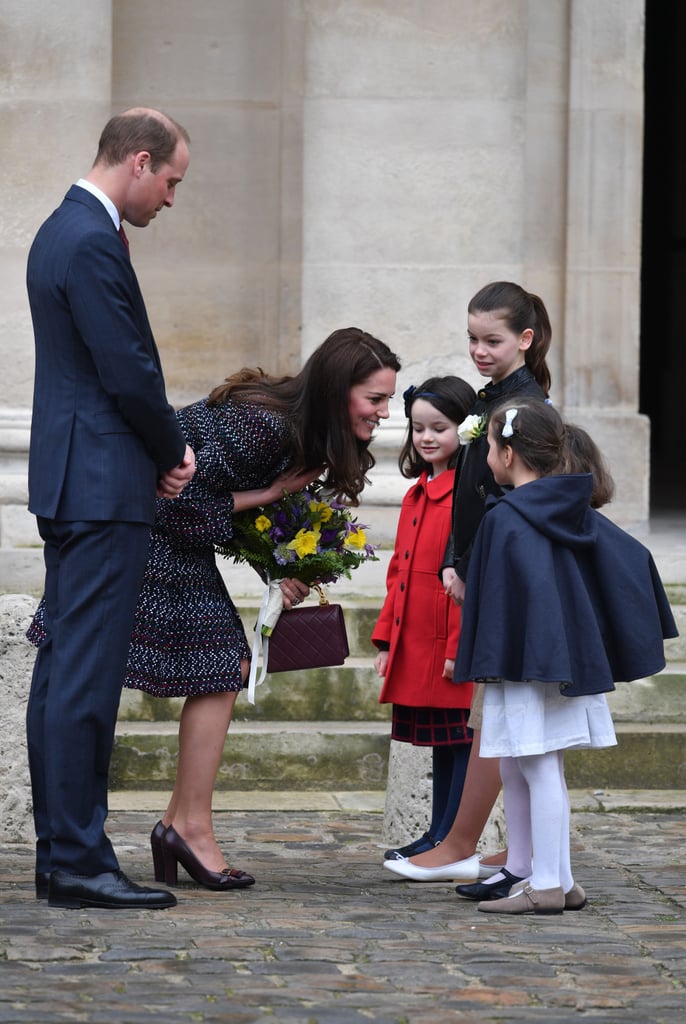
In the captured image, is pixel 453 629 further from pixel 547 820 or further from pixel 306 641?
pixel 547 820

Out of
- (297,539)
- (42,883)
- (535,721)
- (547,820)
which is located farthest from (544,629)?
(42,883)

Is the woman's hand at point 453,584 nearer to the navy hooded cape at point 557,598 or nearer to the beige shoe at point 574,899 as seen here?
the navy hooded cape at point 557,598

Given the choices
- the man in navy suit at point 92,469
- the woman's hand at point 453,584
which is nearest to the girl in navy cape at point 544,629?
the woman's hand at point 453,584

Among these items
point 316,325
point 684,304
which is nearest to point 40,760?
point 316,325

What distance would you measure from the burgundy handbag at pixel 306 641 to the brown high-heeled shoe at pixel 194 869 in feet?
1.87

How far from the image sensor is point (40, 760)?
188 inches

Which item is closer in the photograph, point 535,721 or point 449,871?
point 535,721

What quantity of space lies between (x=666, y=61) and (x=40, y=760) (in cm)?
1500

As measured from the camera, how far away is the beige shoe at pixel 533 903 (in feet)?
15.9

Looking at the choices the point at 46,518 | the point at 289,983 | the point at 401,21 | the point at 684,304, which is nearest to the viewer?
the point at 289,983

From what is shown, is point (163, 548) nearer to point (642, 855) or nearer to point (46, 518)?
point (46, 518)

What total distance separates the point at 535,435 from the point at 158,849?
158 cm

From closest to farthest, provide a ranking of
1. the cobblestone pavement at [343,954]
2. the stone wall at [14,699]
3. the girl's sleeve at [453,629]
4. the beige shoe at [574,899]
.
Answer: the cobblestone pavement at [343,954]
the beige shoe at [574,899]
the girl's sleeve at [453,629]
the stone wall at [14,699]

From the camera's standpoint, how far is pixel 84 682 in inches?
184
